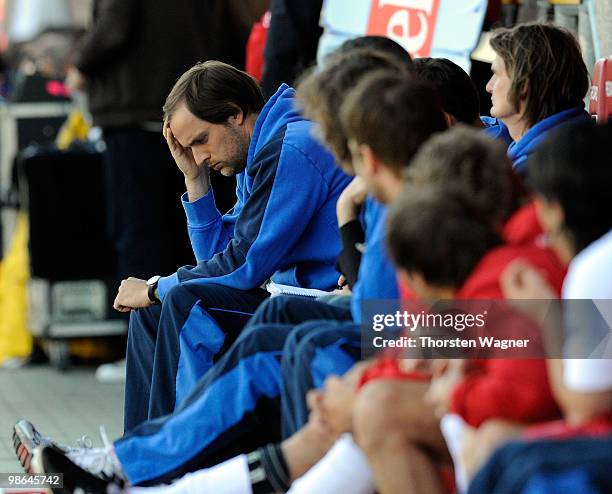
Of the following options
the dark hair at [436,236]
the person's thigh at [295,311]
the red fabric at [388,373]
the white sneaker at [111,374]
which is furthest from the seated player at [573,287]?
the white sneaker at [111,374]

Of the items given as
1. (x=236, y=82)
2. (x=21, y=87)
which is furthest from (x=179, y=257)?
(x=236, y=82)

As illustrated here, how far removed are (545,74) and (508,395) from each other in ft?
4.84

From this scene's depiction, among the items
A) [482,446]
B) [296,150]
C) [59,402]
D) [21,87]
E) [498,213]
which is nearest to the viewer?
[482,446]

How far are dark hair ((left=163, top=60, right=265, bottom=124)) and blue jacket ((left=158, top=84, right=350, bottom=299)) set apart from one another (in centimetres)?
14

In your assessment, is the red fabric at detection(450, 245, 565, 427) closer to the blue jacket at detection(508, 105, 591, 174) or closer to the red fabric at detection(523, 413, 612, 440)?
the red fabric at detection(523, 413, 612, 440)

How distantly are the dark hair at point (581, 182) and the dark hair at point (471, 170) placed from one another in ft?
0.74

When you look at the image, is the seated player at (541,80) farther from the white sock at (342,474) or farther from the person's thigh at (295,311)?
the white sock at (342,474)

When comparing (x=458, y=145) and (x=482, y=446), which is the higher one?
(x=458, y=145)

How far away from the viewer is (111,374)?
683 centimetres

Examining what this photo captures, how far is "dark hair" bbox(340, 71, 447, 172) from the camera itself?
294 centimetres

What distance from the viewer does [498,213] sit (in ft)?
9.05

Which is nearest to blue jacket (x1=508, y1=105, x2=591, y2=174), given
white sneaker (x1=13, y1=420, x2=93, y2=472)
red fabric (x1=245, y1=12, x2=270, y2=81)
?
white sneaker (x1=13, y1=420, x2=93, y2=472)

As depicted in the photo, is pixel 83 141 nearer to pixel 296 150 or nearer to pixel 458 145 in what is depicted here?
pixel 296 150

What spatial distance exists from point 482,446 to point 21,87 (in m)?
5.93
